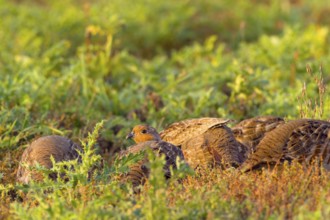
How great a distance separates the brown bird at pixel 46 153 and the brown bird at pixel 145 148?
1.76 feet

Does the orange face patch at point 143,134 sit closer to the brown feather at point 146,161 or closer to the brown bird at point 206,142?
the brown bird at point 206,142

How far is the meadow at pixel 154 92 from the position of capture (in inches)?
239

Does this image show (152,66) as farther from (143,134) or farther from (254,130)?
(254,130)

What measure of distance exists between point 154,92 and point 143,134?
2293 millimetres

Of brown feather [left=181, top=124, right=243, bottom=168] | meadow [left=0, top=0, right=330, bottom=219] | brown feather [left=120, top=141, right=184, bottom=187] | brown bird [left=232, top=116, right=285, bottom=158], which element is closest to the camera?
meadow [left=0, top=0, right=330, bottom=219]

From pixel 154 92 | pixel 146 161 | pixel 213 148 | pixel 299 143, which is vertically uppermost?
pixel 299 143

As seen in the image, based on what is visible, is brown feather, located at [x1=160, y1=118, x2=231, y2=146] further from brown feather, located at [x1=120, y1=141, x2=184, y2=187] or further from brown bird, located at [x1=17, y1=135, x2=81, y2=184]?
brown bird, located at [x1=17, y1=135, x2=81, y2=184]

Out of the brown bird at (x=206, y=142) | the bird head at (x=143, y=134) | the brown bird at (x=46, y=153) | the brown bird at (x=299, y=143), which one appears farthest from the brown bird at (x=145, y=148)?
the brown bird at (x=299, y=143)

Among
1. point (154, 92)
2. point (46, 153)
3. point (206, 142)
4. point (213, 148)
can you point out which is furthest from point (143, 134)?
point (154, 92)

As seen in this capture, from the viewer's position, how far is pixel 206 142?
8.74 metres

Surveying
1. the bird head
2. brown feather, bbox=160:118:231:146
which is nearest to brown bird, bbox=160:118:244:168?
brown feather, bbox=160:118:231:146

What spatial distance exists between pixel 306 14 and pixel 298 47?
6.16 meters

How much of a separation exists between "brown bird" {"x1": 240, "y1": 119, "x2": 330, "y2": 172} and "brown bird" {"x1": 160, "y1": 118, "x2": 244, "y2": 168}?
527 mm

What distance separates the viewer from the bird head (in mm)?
9094
